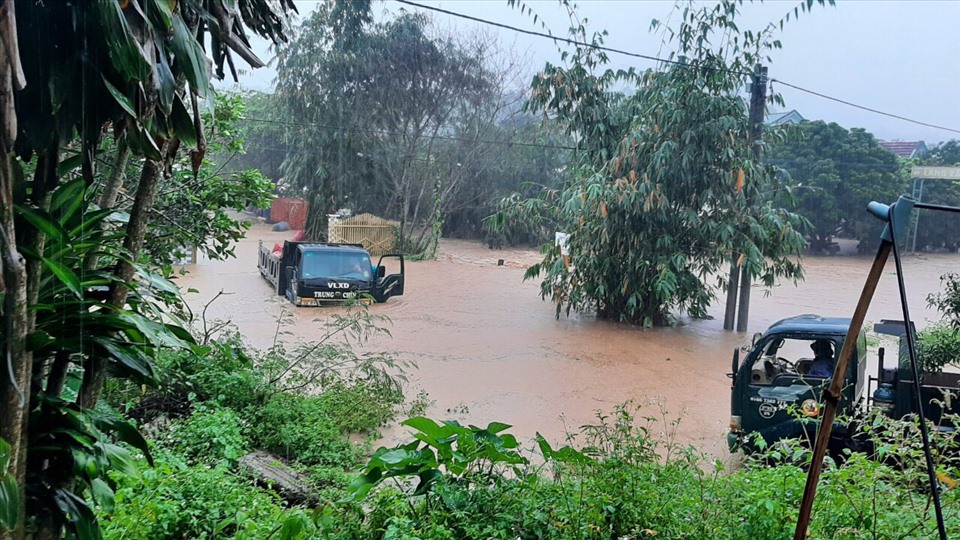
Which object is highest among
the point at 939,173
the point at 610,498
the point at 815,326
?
the point at 939,173

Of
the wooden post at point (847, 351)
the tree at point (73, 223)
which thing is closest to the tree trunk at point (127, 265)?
the tree at point (73, 223)

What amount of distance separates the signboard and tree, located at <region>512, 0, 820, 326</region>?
2.86 metres

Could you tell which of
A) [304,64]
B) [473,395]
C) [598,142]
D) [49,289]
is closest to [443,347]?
[473,395]

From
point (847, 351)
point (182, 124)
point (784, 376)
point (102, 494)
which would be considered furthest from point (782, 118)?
point (102, 494)

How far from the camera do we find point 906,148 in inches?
103

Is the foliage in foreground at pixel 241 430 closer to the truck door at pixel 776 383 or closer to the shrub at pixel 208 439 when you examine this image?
the shrub at pixel 208 439

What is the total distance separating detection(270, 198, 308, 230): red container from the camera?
591 centimetres

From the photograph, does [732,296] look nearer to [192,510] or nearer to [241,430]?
[241,430]

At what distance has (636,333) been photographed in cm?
639

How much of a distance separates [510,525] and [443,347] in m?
4.01

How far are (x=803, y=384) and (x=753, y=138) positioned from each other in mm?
3206

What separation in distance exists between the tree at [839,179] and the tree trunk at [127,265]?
1.99 meters

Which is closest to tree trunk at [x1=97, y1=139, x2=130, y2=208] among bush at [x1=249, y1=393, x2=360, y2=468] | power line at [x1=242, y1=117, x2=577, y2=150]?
bush at [x1=249, y1=393, x2=360, y2=468]

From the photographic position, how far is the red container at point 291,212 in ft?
19.4
